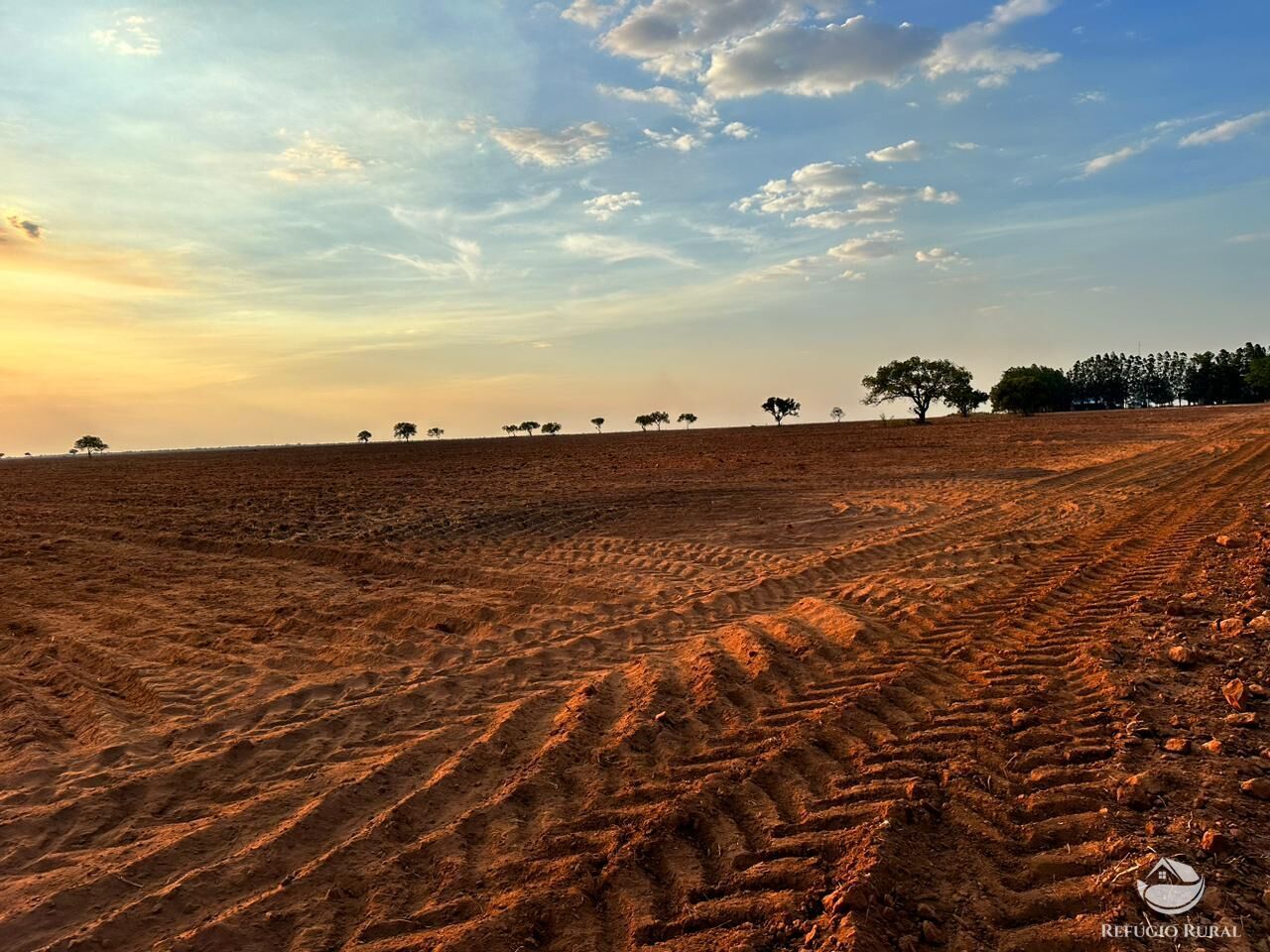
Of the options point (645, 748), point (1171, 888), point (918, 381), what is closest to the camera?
point (1171, 888)

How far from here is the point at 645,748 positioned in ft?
13.9

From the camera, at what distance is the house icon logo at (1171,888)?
8.50 feet

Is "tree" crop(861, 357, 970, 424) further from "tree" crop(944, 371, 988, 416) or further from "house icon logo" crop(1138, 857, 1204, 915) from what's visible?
"house icon logo" crop(1138, 857, 1204, 915)

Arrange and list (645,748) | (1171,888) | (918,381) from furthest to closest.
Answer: (918,381) → (645,748) → (1171,888)

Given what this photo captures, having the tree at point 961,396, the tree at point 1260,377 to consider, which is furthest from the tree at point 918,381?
the tree at point 1260,377

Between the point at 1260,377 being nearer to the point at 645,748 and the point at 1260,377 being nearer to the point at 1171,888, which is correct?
the point at 1171,888

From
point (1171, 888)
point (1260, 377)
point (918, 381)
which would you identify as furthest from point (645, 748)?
point (1260, 377)

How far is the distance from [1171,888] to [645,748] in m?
2.49

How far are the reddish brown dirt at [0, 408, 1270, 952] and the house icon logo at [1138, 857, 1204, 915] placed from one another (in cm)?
7

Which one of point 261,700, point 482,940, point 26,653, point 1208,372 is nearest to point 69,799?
point 261,700

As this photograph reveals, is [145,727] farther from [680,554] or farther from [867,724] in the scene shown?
[680,554]

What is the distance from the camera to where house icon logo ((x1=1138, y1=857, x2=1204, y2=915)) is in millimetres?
2592

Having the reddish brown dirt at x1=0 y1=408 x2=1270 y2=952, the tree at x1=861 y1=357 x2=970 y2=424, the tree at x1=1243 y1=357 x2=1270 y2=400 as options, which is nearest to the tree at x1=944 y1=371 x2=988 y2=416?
the tree at x1=861 y1=357 x2=970 y2=424

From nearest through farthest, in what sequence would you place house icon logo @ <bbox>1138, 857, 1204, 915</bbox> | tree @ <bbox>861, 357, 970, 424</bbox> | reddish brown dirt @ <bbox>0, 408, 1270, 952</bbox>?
house icon logo @ <bbox>1138, 857, 1204, 915</bbox> < reddish brown dirt @ <bbox>0, 408, 1270, 952</bbox> < tree @ <bbox>861, 357, 970, 424</bbox>
